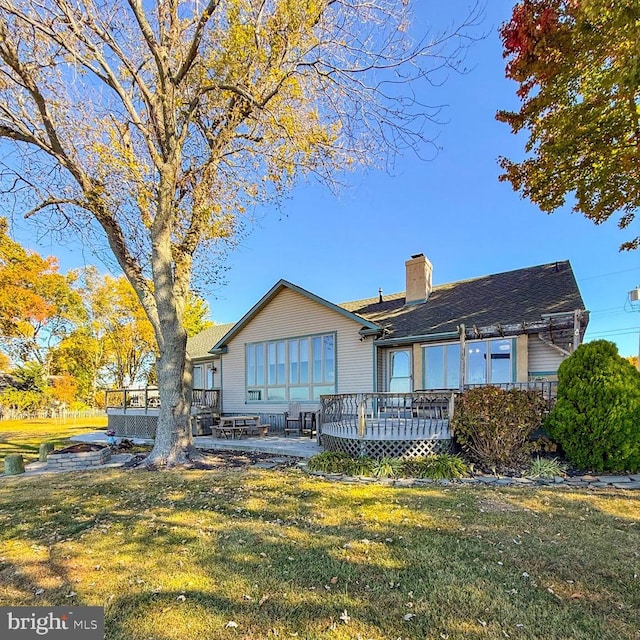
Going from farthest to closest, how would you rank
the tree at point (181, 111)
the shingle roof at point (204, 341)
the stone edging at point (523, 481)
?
the shingle roof at point (204, 341)
the tree at point (181, 111)
the stone edging at point (523, 481)

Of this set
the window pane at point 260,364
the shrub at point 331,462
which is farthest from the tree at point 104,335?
the shrub at point 331,462

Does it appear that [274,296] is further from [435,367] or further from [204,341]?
[204,341]

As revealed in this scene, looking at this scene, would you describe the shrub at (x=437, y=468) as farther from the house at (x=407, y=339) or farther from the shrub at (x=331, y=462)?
the house at (x=407, y=339)

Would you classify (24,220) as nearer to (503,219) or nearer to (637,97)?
(637,97)

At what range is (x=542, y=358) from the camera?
34.0 feet

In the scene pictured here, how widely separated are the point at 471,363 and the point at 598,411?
4.49m

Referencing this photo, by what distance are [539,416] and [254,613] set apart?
21.8 ft

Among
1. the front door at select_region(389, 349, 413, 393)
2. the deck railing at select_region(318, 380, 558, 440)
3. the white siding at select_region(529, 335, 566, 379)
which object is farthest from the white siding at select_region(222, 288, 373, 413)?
the white siding at select_region(529, 335, 566, 379)

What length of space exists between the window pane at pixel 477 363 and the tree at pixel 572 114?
4068mm

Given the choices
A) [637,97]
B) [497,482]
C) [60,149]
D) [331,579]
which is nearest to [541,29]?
[637,97]

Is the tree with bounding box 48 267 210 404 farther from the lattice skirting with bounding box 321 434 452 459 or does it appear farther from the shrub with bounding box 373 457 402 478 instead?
the shrub with bounding box 373 457 402 478

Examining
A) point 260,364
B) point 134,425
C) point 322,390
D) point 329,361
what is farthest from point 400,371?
point 134,425

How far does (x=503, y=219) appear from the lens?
20.1 meters

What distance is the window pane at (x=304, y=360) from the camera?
47.4 feet
